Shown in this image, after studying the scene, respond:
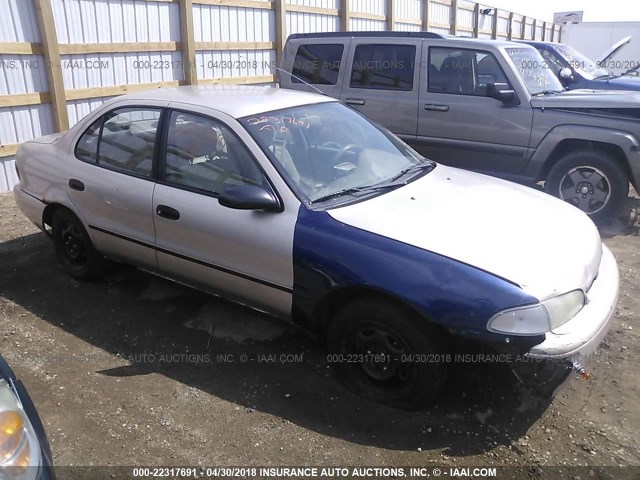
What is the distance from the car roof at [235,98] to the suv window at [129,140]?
0.13 meters

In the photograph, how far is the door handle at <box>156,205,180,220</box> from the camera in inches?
145

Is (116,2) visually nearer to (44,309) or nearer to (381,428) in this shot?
(44,309)

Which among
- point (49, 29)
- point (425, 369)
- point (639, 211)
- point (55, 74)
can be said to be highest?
point (49, 29)

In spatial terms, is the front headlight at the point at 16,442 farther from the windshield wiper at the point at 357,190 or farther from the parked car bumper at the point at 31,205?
the parked car bumper at the point at 31,205

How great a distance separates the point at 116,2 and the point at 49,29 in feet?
4.23

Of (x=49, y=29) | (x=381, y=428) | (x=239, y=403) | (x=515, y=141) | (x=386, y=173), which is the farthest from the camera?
(x=49, y=29)

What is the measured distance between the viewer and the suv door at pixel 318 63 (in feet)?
23.7

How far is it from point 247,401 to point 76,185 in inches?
88.6

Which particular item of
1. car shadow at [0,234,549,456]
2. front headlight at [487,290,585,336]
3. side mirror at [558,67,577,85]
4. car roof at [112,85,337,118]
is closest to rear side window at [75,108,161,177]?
car roof at [112,85,337,118]

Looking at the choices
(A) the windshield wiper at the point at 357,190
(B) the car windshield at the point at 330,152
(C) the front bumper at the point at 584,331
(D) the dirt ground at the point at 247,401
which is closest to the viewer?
(C) the front bumper at the point at 584,331

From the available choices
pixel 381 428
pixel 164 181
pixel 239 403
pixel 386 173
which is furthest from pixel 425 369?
pixel 164 181

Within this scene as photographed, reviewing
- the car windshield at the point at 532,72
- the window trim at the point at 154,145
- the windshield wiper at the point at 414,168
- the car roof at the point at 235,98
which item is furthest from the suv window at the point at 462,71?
the window trim at the point at 154,145

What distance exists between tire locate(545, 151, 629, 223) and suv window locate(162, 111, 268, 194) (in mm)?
4072

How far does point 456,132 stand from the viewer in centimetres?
660
